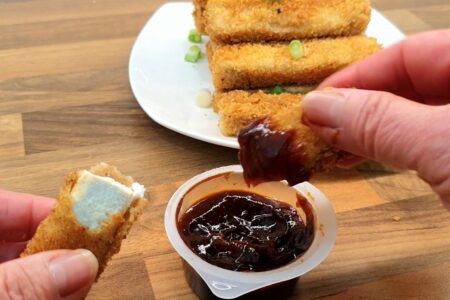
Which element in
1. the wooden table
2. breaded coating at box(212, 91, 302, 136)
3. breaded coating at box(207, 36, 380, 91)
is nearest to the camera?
the wooden table

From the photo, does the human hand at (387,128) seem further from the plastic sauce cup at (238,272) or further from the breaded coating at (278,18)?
the breaded coating at (278,18)

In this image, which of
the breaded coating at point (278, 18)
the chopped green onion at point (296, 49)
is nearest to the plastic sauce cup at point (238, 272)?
the chopped green onion at point (296, 49)

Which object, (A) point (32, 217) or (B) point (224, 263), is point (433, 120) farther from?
(A) point (32, 217)

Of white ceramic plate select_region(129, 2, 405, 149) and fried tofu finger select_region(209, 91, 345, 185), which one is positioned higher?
fried tofu finger select_region(209, 91, 345, 185)

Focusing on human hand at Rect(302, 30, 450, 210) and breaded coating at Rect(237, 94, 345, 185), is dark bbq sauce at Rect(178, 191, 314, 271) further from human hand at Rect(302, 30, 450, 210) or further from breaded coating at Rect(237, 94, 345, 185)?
human hand at Rect(302, 30, 450, 210)

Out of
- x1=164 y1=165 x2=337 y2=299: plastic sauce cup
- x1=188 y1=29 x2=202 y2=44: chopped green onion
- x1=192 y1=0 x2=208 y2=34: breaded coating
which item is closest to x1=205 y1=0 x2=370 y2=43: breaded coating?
x1=192 y1=0 x2=208 y2=34: breaded coating

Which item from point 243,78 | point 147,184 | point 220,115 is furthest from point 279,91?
point 147,184
